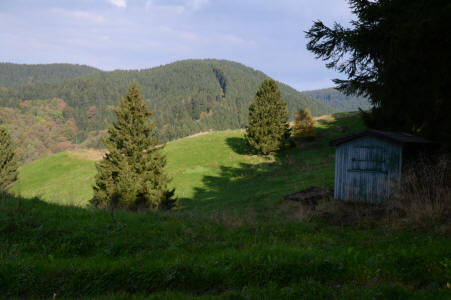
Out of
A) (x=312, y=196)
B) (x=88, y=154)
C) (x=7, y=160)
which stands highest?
(x=312, y=196)

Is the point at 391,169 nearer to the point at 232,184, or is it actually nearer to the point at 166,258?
the point at 166,258

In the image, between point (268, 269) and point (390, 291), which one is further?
point (268, 269)

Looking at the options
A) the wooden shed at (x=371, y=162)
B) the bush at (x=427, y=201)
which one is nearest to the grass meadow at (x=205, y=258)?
the bush at (x=427, y=201)

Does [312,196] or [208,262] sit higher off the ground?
[208,262]

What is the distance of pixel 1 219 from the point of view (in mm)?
6539

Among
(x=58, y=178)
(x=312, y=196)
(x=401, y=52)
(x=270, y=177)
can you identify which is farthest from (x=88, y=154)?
(x=401, y=52)

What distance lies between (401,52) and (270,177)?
2302cm

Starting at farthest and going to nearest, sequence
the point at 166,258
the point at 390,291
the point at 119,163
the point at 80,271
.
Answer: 1. the point at 119,163
2. the point at 166,258
3. the point at 80,271
4. the point at 390,291

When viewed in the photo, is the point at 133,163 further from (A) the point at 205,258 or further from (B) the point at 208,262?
(B) the point at 208,262

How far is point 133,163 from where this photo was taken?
23906 millimetres

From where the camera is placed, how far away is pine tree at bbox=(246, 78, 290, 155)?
1635 inches

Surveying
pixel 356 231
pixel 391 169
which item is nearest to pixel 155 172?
pixel 391 169

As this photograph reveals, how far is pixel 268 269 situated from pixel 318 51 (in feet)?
27.9

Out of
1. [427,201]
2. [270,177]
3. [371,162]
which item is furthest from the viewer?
[270,177]
